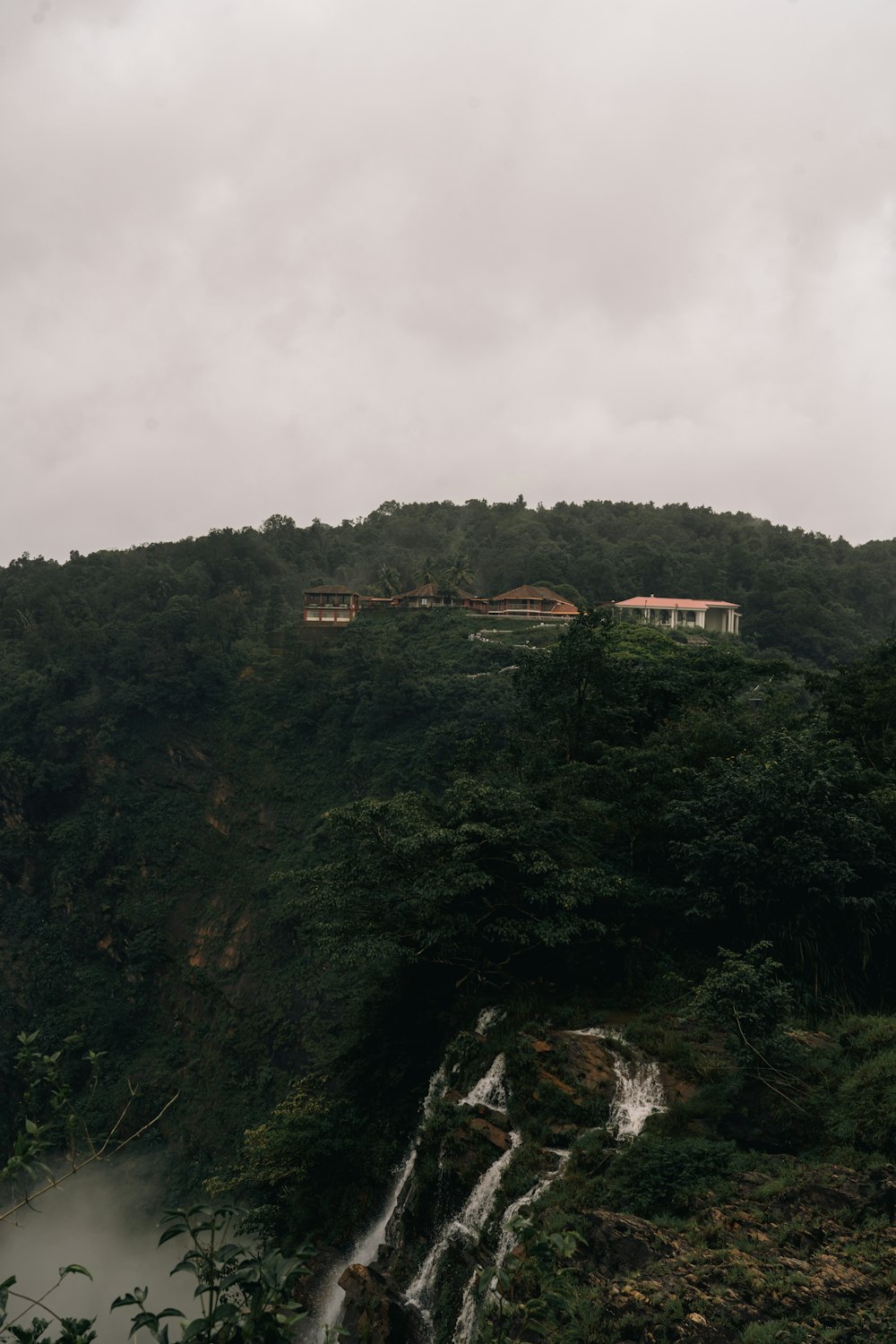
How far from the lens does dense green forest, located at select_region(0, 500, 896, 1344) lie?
35.9 feet

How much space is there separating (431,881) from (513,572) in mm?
51388

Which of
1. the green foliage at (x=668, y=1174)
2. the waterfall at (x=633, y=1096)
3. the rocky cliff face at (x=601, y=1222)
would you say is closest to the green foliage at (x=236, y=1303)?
the rocky cliff face at (x=601, y=1222)

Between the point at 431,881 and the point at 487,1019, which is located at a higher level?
the point at 431,881

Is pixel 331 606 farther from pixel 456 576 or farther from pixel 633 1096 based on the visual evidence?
pixel 633 1096

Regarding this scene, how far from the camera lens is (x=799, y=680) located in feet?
148

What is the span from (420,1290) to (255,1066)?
68.3 ft

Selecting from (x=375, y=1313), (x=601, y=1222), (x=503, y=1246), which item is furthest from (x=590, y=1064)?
(x=375, y=1313)

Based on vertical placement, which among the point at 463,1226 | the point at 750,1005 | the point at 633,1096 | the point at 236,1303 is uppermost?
the point at 236,1303

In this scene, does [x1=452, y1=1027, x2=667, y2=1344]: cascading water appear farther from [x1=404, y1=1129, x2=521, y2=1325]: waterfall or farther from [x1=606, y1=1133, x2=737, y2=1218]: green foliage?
[x1=606, y1=1133, x2=737, y2=1218]: green foliage

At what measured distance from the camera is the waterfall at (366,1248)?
506 inches

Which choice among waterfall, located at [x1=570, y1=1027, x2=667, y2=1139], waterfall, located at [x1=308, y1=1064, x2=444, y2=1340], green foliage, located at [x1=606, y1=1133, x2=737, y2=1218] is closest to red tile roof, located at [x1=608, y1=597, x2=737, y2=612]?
waterfall, located at [x1=308, y1=1064, x2=444, y2=1340]

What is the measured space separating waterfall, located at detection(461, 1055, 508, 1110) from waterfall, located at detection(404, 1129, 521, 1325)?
2.53 feet

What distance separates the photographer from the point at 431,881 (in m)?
14.4

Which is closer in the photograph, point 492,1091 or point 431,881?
point 492,1091
